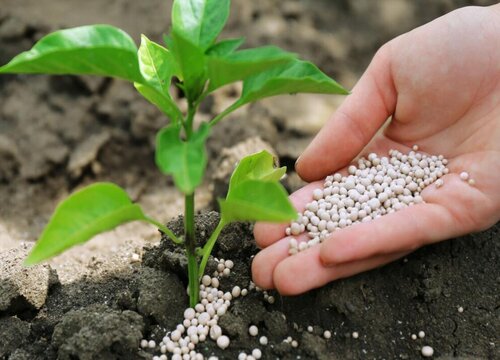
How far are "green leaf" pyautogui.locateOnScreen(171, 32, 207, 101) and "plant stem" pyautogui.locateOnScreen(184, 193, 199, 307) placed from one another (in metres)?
0.24

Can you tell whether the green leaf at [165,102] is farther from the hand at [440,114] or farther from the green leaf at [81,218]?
the hand at [440,114]

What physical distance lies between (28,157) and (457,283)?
1.81m

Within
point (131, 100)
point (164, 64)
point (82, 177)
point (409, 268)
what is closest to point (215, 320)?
point (409, 268)

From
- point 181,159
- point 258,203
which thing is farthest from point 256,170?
point 181,159

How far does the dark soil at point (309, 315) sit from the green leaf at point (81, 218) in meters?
0.32

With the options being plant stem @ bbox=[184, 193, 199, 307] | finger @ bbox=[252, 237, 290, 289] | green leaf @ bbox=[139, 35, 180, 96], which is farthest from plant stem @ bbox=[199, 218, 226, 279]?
green leaf @ bbox=[139, 35, 180, 96]

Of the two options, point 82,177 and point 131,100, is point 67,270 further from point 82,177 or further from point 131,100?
point 131,100

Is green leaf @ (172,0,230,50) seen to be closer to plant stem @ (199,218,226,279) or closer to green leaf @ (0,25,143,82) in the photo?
green leaf @ (0,25,143,82)

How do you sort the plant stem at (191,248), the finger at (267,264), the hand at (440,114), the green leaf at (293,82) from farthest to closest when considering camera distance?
1. the hand at (440,114)
2. the finger at (267,264)
3. the plant stem at (191,248)
4. the green leaf at (293,82)

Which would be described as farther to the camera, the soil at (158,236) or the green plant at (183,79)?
the soil at (158,236)

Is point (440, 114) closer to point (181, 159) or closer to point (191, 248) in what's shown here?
point (191, 248)

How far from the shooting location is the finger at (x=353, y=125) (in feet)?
5.89

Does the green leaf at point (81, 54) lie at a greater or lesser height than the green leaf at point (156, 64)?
greater

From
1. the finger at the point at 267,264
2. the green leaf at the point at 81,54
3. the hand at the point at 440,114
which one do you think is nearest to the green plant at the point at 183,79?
the green leaf at the point at 81,54
